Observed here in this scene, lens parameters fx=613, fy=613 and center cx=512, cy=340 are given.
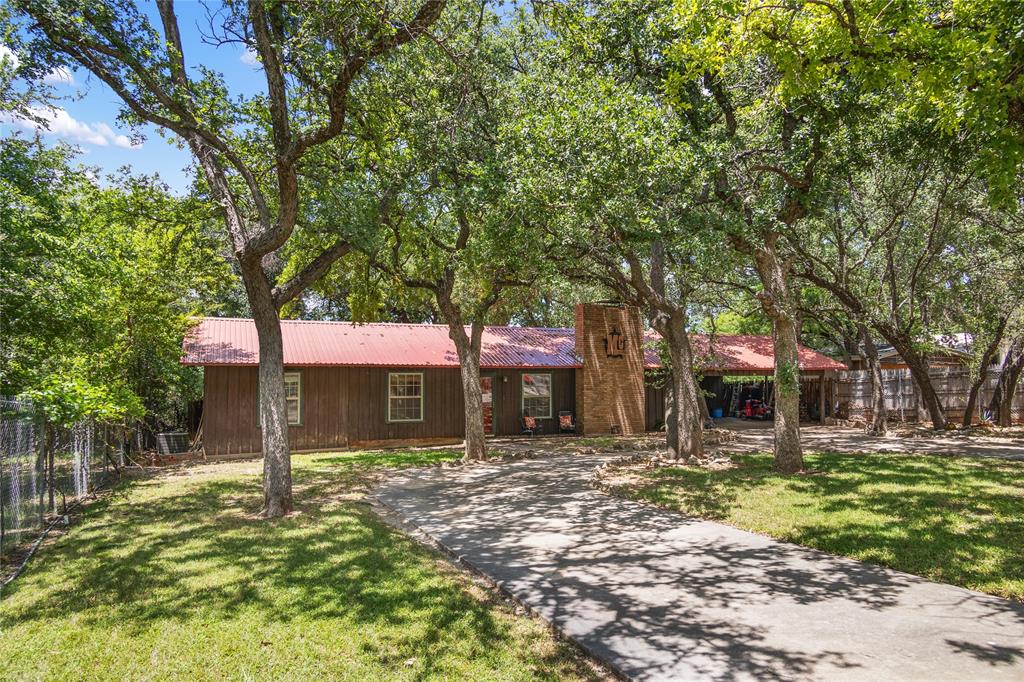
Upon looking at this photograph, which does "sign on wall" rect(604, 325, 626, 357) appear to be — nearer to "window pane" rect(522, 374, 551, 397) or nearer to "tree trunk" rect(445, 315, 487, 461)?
"window pane" rect(522, 374, 551, 397)

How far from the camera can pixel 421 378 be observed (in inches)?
773

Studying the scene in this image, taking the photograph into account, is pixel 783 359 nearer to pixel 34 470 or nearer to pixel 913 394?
pixel 34 470

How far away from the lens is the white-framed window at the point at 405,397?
19.2 meters

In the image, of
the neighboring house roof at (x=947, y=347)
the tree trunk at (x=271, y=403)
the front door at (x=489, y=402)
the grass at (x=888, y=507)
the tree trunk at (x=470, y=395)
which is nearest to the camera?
the grass at (x=888, y=507)

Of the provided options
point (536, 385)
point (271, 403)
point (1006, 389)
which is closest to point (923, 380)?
point (1006, 389)

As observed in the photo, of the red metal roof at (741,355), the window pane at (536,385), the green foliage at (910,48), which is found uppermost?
the green foliage at (910,48)

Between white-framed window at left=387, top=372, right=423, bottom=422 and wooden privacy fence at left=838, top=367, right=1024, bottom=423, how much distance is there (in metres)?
16.6

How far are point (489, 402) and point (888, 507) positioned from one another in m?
13.7

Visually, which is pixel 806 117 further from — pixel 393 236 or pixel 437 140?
pixel 393 236

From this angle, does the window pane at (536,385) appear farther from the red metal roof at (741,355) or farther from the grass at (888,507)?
the grass at (888,507)

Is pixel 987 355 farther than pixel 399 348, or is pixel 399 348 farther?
pixel 399 348

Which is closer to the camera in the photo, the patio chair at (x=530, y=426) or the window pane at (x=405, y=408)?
the window pane at (x=405, y=408)

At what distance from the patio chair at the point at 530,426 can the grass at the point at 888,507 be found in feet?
27.2

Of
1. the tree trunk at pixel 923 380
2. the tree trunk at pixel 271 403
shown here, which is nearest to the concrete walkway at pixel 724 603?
the tree trunk at pixel 271 403
